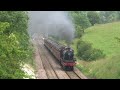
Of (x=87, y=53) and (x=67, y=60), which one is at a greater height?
(x=67, y=60)

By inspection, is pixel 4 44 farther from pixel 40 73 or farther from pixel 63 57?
pixel 63 57

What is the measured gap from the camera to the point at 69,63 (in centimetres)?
2777

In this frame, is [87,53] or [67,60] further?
[87,53]

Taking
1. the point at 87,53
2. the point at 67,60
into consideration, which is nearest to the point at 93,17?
the point at 87,53

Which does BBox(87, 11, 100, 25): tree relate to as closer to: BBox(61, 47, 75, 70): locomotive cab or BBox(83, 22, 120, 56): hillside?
BBox(83, 22, 120, 56): hillside

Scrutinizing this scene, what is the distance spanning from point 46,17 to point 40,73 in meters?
16.4

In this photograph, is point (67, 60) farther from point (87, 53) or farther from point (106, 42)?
point (106, 42)

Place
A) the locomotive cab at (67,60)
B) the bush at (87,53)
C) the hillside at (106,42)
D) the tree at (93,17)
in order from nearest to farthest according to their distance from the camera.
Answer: the locomotive cab at (67,60), the bush at (87,53), the hillside at (106,42), the tree at (93,17)

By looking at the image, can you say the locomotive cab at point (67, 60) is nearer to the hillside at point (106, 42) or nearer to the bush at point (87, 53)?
the bush at point (87, 53)

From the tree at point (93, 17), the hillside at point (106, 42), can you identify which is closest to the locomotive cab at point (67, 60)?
the hillside at point (106, 42)

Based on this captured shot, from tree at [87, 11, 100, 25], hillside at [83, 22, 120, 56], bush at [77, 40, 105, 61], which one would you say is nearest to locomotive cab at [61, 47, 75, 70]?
bush at [77, 40, 105, 61]

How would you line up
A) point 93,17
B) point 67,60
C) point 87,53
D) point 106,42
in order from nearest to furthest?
point 67,60 < point 87,53 < point 106,42 < point 93,17
